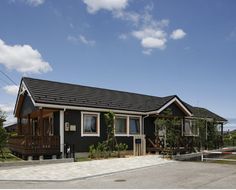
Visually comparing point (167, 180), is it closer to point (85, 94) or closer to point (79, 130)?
point (79, 130)

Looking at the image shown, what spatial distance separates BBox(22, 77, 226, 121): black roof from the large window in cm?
69

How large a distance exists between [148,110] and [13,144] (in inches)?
381

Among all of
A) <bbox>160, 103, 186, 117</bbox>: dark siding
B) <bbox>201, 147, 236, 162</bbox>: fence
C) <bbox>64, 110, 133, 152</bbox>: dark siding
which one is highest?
<bbox>160, 103, 186, 117</bbox>: dark siding

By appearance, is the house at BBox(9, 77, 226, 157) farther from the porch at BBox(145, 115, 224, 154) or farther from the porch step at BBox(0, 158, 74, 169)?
the porch step at BBox(0, 158, 74, 169)

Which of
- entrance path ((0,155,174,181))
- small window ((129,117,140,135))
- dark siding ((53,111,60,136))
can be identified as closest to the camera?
entrance path ((0,155,174,181))

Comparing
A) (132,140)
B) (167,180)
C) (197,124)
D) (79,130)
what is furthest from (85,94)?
(167,180)

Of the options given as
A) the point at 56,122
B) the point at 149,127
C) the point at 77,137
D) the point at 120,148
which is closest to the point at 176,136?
the point at 120,148

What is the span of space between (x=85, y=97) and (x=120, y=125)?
325 cm

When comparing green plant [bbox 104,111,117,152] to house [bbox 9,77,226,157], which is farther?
green plant [bbox 104,111,117,152]

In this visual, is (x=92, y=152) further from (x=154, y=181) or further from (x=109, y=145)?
(x=154, y=181)

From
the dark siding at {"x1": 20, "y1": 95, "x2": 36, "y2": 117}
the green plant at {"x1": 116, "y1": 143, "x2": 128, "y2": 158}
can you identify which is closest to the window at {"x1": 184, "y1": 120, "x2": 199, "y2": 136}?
the green plant at {"x1": 116, "y1": 143, "x2": 128, "y2": 158}

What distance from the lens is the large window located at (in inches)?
958

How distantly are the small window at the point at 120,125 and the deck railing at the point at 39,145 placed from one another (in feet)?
16.4

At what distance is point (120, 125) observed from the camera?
24.5 metres
